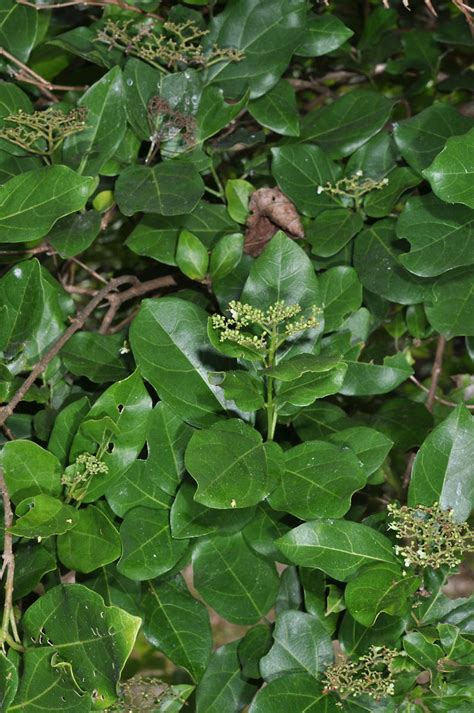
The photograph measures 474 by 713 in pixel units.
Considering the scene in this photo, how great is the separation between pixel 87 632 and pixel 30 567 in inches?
5.4

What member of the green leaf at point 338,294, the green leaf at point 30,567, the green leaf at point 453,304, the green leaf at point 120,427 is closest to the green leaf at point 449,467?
the green leaf at point 453,304

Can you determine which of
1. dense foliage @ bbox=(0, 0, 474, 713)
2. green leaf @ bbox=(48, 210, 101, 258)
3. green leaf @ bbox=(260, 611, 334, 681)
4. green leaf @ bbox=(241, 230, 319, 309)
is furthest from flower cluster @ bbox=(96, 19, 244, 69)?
green leaf @ bbox=(260, 611, 334, 681)

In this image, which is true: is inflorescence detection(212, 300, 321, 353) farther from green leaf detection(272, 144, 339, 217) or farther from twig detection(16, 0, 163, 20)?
twig detection(16, 0, 163, 20)

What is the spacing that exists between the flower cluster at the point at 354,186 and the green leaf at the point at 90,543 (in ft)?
1.84

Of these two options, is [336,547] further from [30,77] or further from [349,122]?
[30,77]

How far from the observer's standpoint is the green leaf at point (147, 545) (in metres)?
1.09

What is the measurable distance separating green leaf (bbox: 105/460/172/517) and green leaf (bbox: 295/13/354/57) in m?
0.70

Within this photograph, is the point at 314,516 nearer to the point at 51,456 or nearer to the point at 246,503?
the point at 246,503

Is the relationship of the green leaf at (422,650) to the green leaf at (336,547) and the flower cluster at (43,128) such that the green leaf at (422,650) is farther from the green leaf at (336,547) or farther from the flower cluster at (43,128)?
the flower cluster at (43,128)

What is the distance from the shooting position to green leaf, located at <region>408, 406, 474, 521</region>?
3.56 ft

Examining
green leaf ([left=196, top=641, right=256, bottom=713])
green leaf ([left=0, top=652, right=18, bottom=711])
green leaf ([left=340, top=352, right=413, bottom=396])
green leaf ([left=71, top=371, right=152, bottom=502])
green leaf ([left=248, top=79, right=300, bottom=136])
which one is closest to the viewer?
green leaf ([left=0, top=652, right=18, bottom=711])

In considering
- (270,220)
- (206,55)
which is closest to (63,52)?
(206,55)

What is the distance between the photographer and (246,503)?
101 cm

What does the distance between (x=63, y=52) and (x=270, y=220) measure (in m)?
0.53
